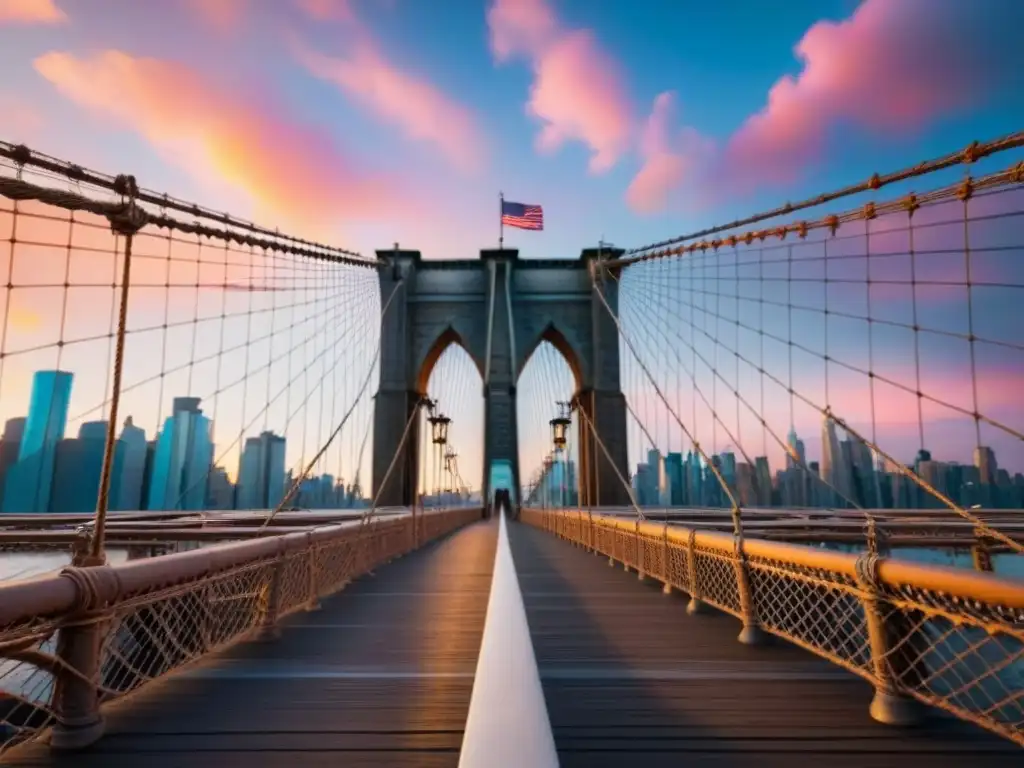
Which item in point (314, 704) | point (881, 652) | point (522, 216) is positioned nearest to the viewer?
point (881, 652)

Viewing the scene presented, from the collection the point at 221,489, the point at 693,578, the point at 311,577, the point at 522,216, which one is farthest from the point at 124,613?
the point at 221,489

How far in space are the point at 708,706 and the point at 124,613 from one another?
3096 millimetres

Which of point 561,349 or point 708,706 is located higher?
point 561,349

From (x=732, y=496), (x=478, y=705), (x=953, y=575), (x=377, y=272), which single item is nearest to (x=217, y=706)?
(x=478, y=705)

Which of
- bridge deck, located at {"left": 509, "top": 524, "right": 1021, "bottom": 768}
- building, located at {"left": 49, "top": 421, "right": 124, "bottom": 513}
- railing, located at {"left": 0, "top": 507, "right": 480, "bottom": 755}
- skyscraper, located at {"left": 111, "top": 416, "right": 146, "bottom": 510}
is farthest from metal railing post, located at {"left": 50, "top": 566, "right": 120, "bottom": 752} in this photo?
skyscraper, located at {"left": 111, "top": 416, "right": 146, "bottom": 510}

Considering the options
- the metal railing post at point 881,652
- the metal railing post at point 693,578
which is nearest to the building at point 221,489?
the metal railing post at point 693,578

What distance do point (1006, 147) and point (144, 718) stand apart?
30.1 feet

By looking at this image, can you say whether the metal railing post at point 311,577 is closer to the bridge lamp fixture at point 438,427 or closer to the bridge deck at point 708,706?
the bridge deck at point 708,706

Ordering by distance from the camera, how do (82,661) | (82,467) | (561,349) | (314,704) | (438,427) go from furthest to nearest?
(561,349)
(438,427)
(82,467)
(314,704)
(82,661)

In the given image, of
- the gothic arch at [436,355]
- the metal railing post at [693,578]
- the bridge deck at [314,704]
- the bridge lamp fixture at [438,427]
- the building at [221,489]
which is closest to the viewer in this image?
the bridge deck at [314,704]

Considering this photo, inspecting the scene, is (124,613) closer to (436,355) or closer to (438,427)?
(438,427)

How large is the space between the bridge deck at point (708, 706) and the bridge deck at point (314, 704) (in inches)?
26.3

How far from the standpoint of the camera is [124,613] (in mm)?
2951

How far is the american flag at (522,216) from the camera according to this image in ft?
124
